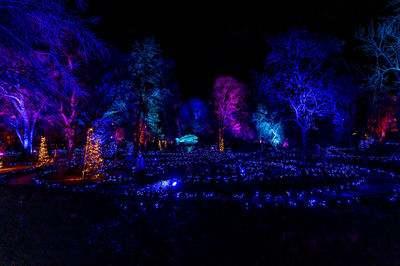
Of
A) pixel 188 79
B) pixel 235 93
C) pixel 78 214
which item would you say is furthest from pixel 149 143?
pixel 78 214

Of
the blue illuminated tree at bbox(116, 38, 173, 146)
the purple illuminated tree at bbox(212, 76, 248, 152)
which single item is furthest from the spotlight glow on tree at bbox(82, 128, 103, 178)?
the purple illuminated tree at bbox(212, 76, 248, 152)

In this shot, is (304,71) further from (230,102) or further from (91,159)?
(230,102)

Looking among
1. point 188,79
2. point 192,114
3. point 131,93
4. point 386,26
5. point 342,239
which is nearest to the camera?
point 342,239

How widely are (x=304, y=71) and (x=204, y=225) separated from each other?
1704cm

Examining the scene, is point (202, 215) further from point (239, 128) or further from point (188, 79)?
point (188, 79)

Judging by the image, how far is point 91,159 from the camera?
1339cm

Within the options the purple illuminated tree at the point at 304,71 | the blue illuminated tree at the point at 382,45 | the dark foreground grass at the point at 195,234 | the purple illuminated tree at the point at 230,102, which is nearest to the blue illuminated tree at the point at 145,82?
the purple illuminated tree at the point at 304,71

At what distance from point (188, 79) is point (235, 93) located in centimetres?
1973

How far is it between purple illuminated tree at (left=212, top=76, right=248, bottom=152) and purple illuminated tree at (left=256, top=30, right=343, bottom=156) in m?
19.8

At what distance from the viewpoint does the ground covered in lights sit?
4.11 m

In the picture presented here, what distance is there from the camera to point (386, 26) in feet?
57.8

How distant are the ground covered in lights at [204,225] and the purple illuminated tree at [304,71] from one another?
9.31m

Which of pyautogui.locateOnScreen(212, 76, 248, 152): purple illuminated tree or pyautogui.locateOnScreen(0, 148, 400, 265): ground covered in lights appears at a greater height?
pyautogui.locateOnScreen(212, 76, 248, 152): purple illuminated tree

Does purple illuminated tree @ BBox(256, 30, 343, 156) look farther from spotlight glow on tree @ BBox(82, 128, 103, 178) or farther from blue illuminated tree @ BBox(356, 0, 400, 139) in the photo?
spotlight glow on tree @ BBox(82, 128, 103, 178)
